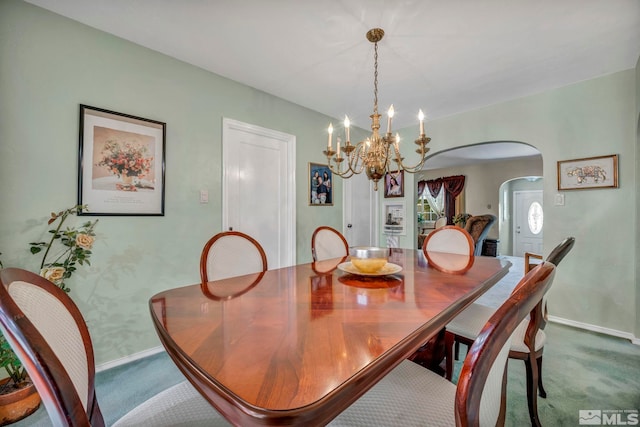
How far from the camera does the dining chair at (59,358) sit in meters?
0.46

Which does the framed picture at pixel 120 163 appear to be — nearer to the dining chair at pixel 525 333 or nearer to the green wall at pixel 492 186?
the dining chair at pixel 525 333

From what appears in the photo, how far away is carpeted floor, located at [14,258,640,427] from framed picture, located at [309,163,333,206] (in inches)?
86.3

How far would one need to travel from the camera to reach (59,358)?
627 mm

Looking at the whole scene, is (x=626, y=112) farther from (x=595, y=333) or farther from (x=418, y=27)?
(x=418, y=27)

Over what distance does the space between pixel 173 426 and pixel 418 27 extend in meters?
2.50

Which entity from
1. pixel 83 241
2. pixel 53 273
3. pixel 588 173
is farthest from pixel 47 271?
pixel 588 173

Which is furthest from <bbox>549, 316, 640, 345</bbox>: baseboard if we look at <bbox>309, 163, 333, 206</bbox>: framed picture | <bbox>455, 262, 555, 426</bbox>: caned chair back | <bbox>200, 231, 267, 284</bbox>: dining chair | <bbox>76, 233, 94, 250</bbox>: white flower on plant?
<bbox>76, 233, 94, 250</bbox>: white flower on plant

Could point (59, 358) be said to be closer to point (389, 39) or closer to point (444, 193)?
point (389, 39)

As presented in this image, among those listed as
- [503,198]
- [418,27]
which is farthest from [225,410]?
[503,198]

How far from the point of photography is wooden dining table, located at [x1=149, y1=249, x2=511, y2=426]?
1.66 ft

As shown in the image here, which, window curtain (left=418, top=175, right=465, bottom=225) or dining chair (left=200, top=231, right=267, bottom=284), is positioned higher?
window curtain (left=418, top=175, right=465, bottom=225)

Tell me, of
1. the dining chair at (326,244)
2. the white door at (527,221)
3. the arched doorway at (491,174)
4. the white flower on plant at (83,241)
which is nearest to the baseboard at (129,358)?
the white flower on plant at (83,241)

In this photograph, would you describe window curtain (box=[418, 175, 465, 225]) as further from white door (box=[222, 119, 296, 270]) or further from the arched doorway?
white door (box=[222, 119, 296, 270])

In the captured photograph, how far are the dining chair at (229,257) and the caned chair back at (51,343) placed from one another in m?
0.74
